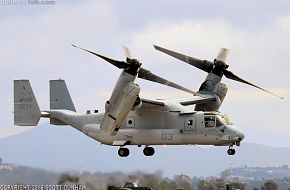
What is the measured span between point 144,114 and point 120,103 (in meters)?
6.54

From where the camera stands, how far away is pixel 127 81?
5628cm

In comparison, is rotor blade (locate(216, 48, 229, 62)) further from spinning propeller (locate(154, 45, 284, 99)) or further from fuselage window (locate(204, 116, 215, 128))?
fuselage window (locate(204, 116, 215, 128))

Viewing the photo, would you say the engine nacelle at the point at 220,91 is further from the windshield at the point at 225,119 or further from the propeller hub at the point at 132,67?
the propeller hub at the point at 132,67

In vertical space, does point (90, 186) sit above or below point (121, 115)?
below

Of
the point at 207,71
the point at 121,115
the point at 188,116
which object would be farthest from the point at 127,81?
the point at 207,71

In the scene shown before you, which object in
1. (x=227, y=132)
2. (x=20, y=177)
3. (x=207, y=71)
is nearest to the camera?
(x=20, y=177)

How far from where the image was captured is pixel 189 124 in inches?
2404

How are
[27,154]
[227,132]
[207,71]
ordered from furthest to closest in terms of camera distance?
1. [27,154]
2. [207,71]
3. [227,132]

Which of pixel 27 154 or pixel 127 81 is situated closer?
pixel 127 81

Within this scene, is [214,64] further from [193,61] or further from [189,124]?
[189,124]

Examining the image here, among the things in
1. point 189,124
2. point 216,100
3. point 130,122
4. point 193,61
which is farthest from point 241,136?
point 193,61

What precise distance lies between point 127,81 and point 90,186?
8.50 metres

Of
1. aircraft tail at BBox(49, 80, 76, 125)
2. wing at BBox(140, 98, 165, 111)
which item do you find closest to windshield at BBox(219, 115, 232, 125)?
wing at BBox(140, 98, 165, 111)

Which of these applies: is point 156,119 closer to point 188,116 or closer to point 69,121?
point 188,116
